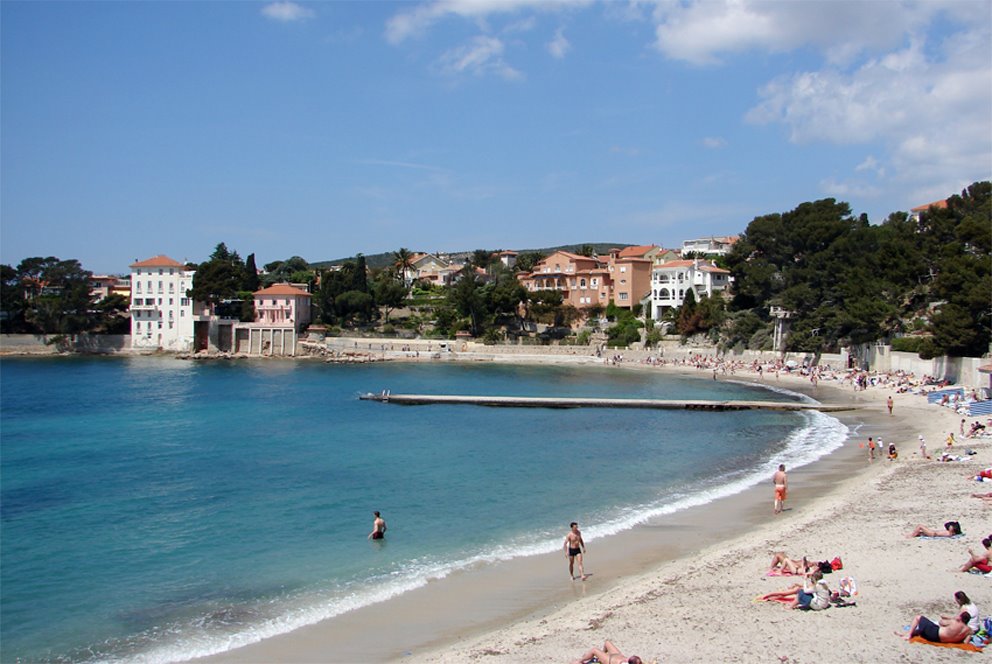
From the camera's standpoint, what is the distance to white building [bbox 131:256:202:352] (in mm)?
88625

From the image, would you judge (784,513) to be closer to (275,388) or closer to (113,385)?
(275,388)

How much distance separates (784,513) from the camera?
17062 mm

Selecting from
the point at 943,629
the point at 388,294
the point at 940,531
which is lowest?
the point at 940,531

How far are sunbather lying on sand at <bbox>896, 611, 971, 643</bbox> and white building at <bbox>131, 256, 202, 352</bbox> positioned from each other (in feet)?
291

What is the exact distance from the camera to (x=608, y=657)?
8.62 metres

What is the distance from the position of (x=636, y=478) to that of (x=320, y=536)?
9603 millimetres

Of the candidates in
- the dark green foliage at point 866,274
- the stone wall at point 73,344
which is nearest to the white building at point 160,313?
the stone wall at point 73,344

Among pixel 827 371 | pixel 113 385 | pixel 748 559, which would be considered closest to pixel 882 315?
pixel 827 371

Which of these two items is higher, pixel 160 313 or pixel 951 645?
pixel 160 313

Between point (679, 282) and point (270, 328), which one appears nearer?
point (679, 282)

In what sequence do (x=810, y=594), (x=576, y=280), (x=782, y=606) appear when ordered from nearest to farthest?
(x=810, y=594) → (x=782, y=606) → (x=576, y=280)

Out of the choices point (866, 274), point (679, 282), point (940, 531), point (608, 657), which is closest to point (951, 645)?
point (608, 657)

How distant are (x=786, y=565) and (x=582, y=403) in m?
30.0

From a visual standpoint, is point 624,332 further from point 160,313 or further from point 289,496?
point 289,496
